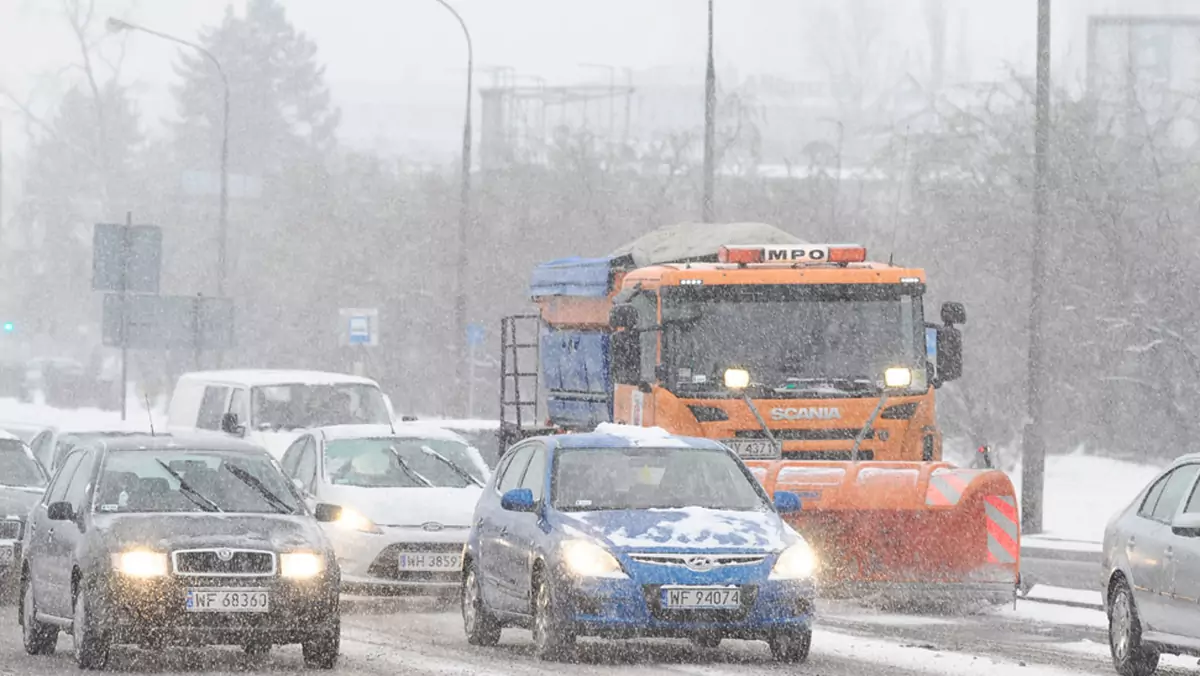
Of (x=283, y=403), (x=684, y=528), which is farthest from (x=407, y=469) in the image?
(x=684, y=528)

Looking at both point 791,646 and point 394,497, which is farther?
point 394,497

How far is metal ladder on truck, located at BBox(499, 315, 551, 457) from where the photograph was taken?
24859mm

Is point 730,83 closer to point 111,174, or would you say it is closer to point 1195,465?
point 111,174

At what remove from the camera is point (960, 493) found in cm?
1744

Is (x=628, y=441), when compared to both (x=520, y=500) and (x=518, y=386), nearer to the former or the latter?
(x=520, y=500)

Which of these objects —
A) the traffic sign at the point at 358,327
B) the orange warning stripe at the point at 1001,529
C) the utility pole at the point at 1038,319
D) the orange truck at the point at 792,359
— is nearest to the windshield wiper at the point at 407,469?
the orange truck at the point at 792,359

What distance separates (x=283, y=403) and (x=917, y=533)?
10633 millimetres

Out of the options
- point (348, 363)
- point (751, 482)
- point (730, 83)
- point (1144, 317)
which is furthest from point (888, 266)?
point (730, 83)

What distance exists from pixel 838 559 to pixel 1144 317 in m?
21.3

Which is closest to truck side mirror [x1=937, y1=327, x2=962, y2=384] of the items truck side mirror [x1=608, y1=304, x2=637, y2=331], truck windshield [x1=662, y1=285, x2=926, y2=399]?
truck windshield [x1=662, y1=285, x2=926, y2=399]

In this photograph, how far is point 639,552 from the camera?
521 inches

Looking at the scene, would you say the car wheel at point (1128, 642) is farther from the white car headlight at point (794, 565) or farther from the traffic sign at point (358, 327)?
the traffic sign at point (358, 327)

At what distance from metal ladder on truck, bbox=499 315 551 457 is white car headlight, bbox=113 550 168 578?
11460 millimetres

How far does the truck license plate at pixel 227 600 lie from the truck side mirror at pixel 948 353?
847 centimetres
